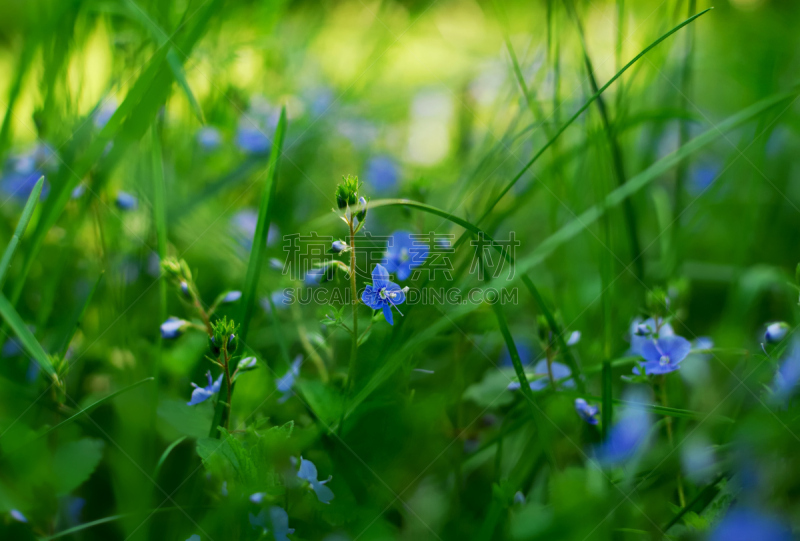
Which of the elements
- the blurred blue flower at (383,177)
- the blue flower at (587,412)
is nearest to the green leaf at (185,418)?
the blue flower at (587,412)

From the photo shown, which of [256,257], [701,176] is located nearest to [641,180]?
[256,257]

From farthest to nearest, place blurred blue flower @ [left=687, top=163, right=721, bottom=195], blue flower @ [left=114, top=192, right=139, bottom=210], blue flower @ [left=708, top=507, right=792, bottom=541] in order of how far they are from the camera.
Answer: blurred blue flower @ [left=687, top=163, right=721, bottom=195] → blue flower @ [left=114, top=192, right=139, bottom=210] → blue flower @ [left=708, top=507, right=792, bottom=541]

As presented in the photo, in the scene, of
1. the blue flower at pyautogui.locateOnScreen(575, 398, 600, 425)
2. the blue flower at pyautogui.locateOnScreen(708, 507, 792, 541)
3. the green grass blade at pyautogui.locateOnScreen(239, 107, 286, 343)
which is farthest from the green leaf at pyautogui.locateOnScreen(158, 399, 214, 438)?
the blue flower at pyautogui.locateOnScreen(708, 507, 792, 541)

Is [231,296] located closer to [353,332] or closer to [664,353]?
[353,332]

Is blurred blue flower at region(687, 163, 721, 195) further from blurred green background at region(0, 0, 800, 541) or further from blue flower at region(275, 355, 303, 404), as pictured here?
blue flower at region(275, 355, 303, 404)

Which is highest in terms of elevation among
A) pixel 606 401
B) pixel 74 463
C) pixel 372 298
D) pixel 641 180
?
pixel 641 180

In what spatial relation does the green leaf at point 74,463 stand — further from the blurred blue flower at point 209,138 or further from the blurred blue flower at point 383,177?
the blurred blue flower at point 383,177
